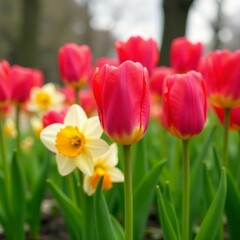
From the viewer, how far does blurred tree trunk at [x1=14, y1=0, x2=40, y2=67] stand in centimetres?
1033

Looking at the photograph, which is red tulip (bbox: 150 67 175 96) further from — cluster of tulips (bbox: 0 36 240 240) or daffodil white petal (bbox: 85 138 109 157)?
daffodil white petal (bbox: 85 138 109 157)

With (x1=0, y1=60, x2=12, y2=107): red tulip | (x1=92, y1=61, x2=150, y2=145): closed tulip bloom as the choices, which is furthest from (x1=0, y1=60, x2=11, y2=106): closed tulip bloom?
(x1=92, y1=61, x2=150, y2=145): closed tulip bloom

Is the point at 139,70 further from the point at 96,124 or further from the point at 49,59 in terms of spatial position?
the point at 49,59

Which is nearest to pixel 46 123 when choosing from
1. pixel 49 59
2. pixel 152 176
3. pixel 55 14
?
pixel 152 176

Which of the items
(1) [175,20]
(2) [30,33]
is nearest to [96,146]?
(1) [175,20]

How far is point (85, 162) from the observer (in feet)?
3.22

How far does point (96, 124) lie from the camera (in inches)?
39.1

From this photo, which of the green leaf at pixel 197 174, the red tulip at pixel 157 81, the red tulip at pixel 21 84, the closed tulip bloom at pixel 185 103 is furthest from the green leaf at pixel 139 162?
the red tulip at pixel 157 81

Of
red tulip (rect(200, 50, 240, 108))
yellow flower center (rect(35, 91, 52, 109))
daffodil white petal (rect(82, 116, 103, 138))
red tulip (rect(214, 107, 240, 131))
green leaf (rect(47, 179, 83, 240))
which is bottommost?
yellow flower center (rect(35, 91, 52, 109))

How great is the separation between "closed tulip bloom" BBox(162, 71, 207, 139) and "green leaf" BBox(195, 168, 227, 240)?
0.35 feet

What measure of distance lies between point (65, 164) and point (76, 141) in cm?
5

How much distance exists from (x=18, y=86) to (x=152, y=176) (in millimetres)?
731

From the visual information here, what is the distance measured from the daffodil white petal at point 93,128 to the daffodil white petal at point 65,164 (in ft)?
0.22

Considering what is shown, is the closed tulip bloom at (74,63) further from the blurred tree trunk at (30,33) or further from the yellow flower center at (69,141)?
the blurred tree trunk at (30,33)
